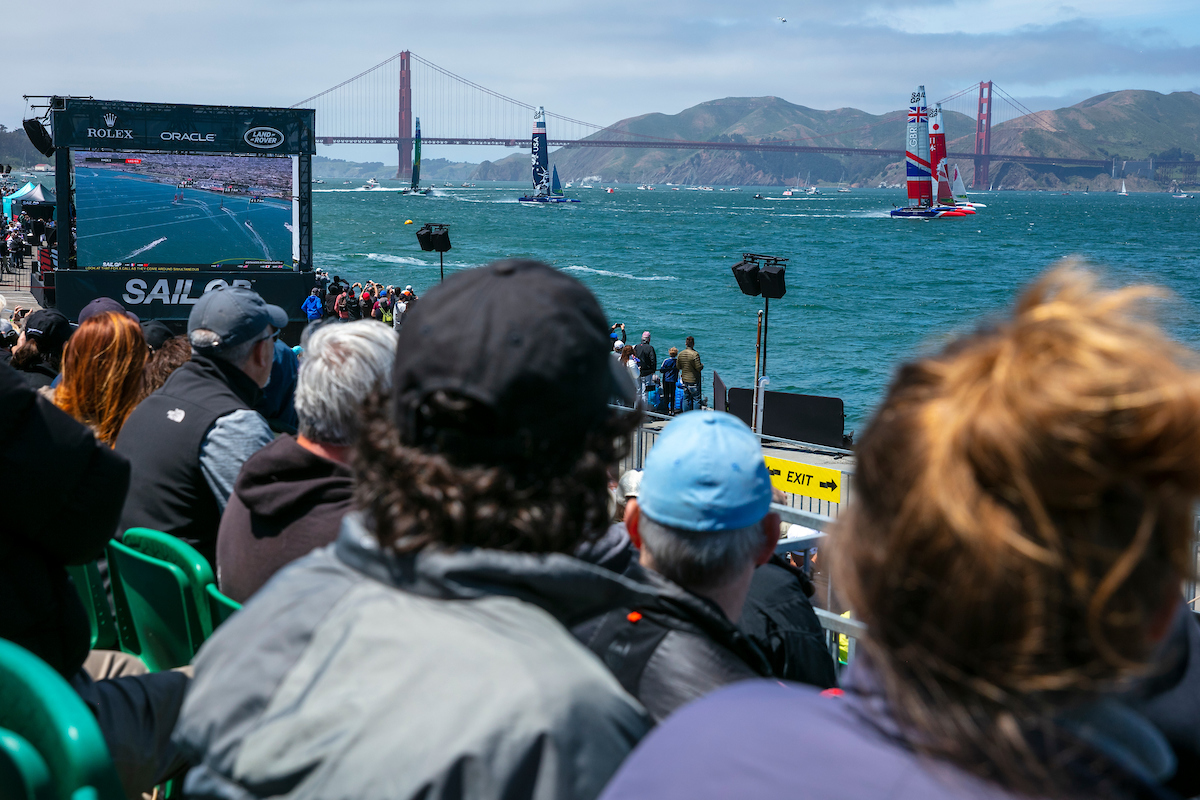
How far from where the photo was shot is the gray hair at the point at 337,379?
2172 millimetres

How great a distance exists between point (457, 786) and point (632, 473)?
89.7 inches

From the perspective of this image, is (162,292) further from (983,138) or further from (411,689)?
(983,138)

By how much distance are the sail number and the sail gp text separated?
1030 centimetres

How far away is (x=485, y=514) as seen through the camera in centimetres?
104

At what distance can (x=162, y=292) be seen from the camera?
519 inches

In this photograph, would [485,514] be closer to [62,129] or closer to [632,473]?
[632,473]

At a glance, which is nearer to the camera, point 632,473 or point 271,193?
point 632,473

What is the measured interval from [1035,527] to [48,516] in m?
1.77

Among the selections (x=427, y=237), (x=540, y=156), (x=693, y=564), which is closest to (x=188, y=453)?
(x=693, y=564)

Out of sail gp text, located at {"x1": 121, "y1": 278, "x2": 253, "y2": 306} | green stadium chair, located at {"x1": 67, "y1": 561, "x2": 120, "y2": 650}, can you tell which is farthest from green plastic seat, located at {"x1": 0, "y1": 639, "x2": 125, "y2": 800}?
sail gp text, located at {"x1": 121, "y1": 278, "x2": 253, "y2": 306}

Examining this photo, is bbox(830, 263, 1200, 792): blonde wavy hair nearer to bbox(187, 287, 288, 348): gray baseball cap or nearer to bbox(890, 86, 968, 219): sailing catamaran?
bbox(187, 287, 288, 348): gray baseball cap

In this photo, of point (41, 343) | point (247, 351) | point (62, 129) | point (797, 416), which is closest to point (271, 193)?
point (62, 129)

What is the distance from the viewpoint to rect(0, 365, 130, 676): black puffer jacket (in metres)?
1.79

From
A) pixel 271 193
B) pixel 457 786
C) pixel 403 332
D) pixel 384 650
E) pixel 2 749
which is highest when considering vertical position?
pixel 271 193
